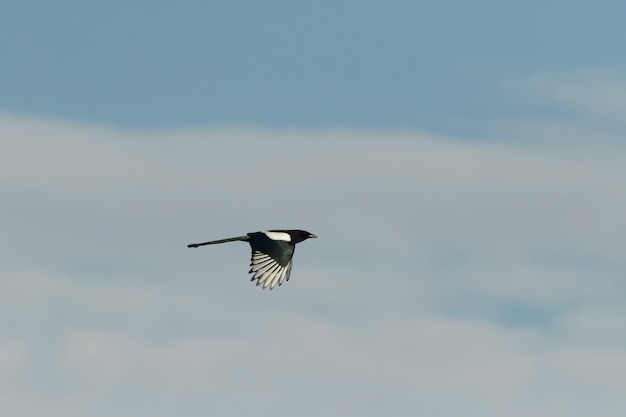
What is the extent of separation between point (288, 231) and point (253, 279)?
483cm

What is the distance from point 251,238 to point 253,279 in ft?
9.65

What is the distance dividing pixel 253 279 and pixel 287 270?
5.48 feet

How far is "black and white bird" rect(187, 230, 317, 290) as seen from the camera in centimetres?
19588

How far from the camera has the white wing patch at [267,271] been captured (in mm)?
195750

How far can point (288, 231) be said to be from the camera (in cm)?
19988

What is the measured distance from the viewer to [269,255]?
646 ft

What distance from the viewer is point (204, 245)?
652 feet

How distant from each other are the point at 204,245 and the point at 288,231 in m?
3.85

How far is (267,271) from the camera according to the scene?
19612cm

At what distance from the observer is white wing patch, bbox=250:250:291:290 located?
19575 centimetres

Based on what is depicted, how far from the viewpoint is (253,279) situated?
195750 mm

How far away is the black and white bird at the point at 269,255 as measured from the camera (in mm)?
195875

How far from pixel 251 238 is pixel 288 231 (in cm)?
238

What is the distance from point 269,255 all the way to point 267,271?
3.32 feet
